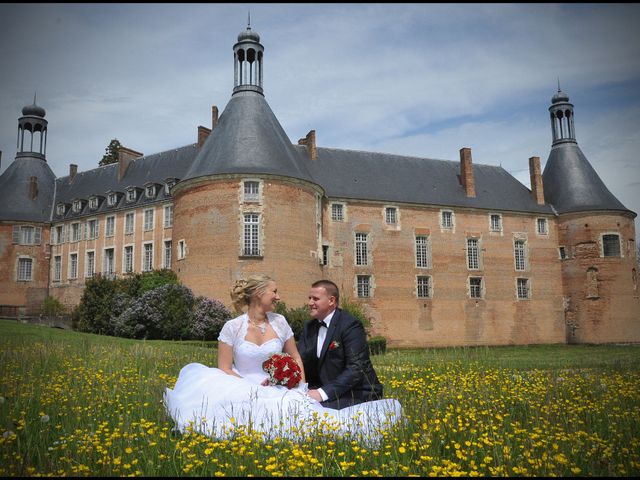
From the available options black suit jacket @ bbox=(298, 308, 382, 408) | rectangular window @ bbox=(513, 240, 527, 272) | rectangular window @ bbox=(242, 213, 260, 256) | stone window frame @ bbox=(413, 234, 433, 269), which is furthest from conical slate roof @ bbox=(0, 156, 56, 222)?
black suit jacket @ bbox=(298, 308, 382, 408)

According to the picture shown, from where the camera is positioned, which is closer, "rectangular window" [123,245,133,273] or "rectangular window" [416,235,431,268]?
"rectangular window" [416,235,431,268]

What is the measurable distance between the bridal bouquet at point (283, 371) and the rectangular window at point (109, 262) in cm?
3202

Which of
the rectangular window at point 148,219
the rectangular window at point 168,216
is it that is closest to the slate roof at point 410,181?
the rectangular window at point 168,216

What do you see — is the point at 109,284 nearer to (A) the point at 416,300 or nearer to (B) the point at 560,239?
(A) the point at 416,300

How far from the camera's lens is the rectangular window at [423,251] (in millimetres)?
33719

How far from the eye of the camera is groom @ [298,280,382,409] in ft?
18.6

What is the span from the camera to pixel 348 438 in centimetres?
495

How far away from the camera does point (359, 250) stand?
32.4 m

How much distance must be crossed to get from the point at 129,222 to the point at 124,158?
5.92m

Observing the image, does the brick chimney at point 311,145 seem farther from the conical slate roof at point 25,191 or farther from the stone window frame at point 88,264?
the conical slate roof at point 25,191

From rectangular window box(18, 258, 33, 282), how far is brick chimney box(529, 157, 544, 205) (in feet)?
111

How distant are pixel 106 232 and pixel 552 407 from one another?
34.5 meters

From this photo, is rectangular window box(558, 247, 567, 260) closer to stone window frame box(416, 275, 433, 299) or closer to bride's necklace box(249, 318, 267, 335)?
stone window frame box(416, 275, 433, 299)

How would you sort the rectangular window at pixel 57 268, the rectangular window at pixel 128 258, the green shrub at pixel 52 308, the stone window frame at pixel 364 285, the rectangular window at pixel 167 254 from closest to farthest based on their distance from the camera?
1. the stone window frame at pixel 364 285
2. the rectangular window at pixel 167 254
3. the rectangular window at pixel 128 258
4. the green shrub at pixel 52 308
5. the rectangular window at pixel 57 268
